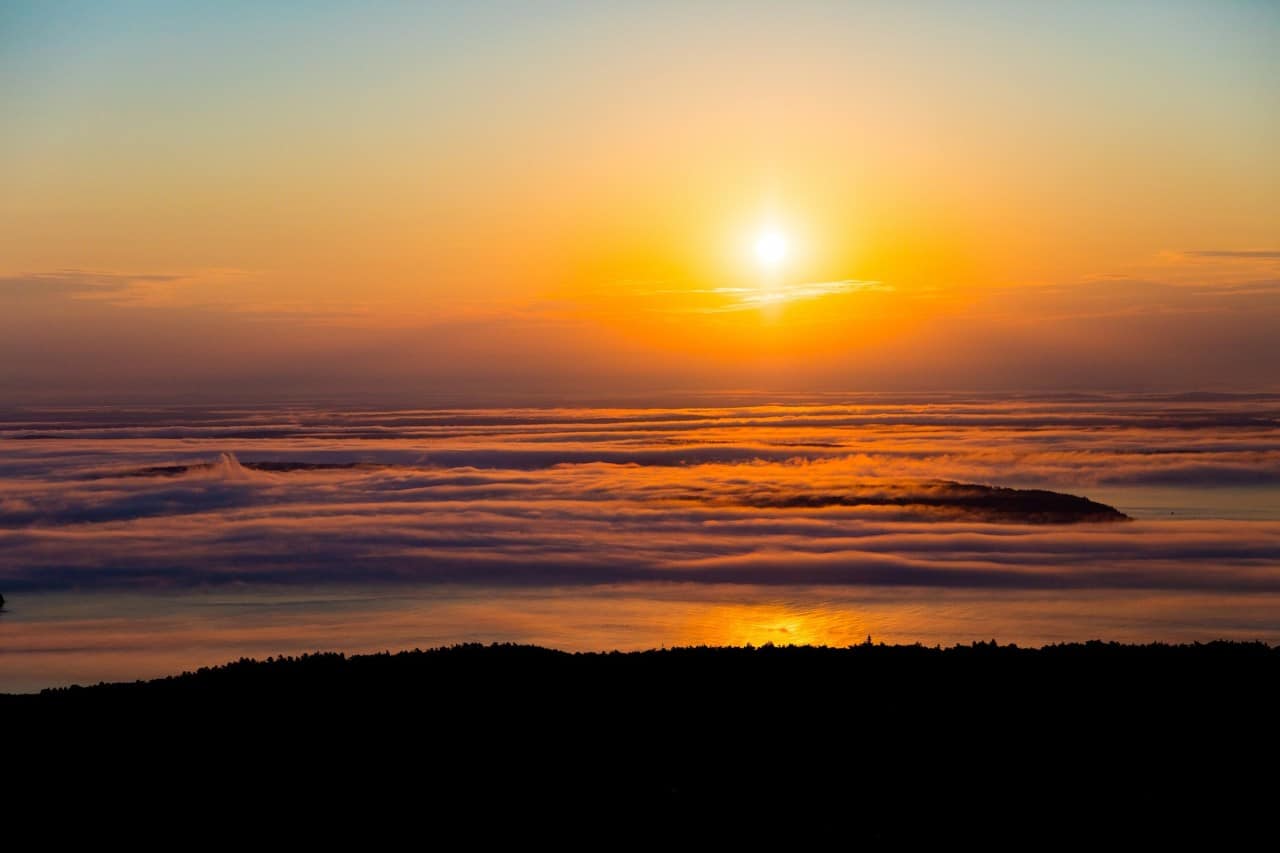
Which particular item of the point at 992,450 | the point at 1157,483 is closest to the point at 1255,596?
the point at 1157,483

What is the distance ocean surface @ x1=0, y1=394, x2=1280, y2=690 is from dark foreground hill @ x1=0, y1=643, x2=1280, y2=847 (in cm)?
545

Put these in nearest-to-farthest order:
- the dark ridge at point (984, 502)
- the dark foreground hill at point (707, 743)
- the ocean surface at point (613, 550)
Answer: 1. the dark foreground hill at point (707, 743)
2. the ocean surface at point (613, 550)
3. the dark ridge at point (984, 502)

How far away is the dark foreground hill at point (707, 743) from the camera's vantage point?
8086 mm

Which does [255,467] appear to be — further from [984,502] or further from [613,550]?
[984,502]

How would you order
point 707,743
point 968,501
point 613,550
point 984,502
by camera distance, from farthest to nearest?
point 968,501 → point 984,502 → point 613,550 → point 707,743

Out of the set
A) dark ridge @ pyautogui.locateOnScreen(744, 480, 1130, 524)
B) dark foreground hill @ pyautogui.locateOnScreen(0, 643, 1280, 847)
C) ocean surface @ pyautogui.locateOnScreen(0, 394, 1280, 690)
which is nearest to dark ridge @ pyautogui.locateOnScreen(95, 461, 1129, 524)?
dark ridge @ pyautogui.locateOnScreen(744, 480, 1130, 524)

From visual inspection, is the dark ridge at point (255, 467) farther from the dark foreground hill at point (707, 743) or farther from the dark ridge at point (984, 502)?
the dark foreground hill at point (707, 743)

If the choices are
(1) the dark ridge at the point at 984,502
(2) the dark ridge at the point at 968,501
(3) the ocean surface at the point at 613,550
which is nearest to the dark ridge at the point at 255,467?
(3) the ocean surface at the point at 613,550

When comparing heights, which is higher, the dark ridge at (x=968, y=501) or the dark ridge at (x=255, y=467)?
the dark ridge at (x=255, y=467)

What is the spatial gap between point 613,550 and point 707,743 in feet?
59.3

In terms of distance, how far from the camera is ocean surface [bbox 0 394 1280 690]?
724 inches

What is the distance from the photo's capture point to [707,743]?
9211mm

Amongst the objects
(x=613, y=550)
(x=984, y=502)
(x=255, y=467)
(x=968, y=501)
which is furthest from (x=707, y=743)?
(x=255, y=467)

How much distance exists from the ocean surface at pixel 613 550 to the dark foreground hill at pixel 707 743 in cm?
545
